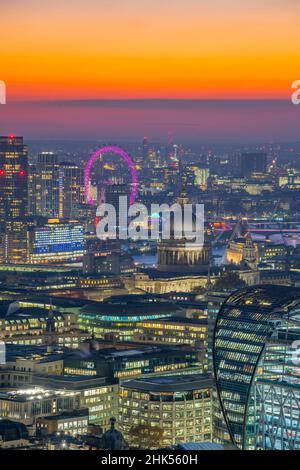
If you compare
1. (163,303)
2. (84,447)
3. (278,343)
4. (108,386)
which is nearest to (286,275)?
(163,303)

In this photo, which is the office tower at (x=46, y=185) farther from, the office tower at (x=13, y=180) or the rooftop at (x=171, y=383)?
the rooftop at (x=171, y=383)

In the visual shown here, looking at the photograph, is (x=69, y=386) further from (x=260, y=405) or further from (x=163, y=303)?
(x=163, y=303)

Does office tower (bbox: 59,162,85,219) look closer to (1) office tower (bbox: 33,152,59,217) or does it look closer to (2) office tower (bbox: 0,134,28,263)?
(1) office tower (bbox: 33,152,59,217)

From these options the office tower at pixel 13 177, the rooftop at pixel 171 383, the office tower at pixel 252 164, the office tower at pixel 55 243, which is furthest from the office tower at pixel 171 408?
the office tower at pixel 252 164

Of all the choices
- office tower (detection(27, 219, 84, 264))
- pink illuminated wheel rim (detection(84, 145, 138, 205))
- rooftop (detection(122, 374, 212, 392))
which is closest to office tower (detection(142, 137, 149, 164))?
pink illuminated wheel rim (detection(84, 145, 138, 205))

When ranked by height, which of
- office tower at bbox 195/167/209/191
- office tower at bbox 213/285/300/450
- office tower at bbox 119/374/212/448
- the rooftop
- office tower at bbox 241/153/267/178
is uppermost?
office tower at bbox 241/153/267/178
